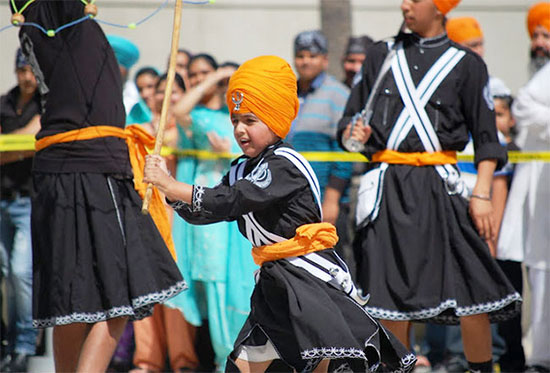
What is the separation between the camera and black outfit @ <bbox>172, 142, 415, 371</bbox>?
3.82 m

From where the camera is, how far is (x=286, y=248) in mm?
3949

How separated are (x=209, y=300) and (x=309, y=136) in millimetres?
1268

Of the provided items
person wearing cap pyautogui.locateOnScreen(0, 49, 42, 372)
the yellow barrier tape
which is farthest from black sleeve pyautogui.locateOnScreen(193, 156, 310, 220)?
person wearing cap pyautogui.locateOnScreen(0, 49, 42, 372)

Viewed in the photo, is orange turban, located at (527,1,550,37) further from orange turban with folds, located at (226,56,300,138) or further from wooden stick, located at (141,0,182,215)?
wooden stick, located at (141,0,182,215)

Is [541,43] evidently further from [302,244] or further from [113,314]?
[113,314]

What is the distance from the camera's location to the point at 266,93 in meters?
3.99

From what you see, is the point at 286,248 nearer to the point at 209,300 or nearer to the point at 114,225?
the point at 114,225

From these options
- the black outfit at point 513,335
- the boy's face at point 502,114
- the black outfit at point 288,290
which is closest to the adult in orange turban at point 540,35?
the boy's face at point 502,114

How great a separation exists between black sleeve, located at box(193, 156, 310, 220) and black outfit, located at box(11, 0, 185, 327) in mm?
798

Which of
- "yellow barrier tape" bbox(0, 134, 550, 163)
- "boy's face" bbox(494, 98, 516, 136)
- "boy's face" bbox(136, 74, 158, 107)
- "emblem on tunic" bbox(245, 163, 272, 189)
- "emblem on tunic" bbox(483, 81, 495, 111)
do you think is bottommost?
"yellow barrier tape" bbox(0, 134, 550, 163)

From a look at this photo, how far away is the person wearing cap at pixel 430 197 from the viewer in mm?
4891

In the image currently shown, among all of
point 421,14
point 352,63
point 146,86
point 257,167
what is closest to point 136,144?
point 257,167

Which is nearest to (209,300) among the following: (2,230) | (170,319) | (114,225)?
(170,319)

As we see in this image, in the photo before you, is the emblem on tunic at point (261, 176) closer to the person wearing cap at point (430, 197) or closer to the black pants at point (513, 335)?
the person wearing cap at point (430, 197)
